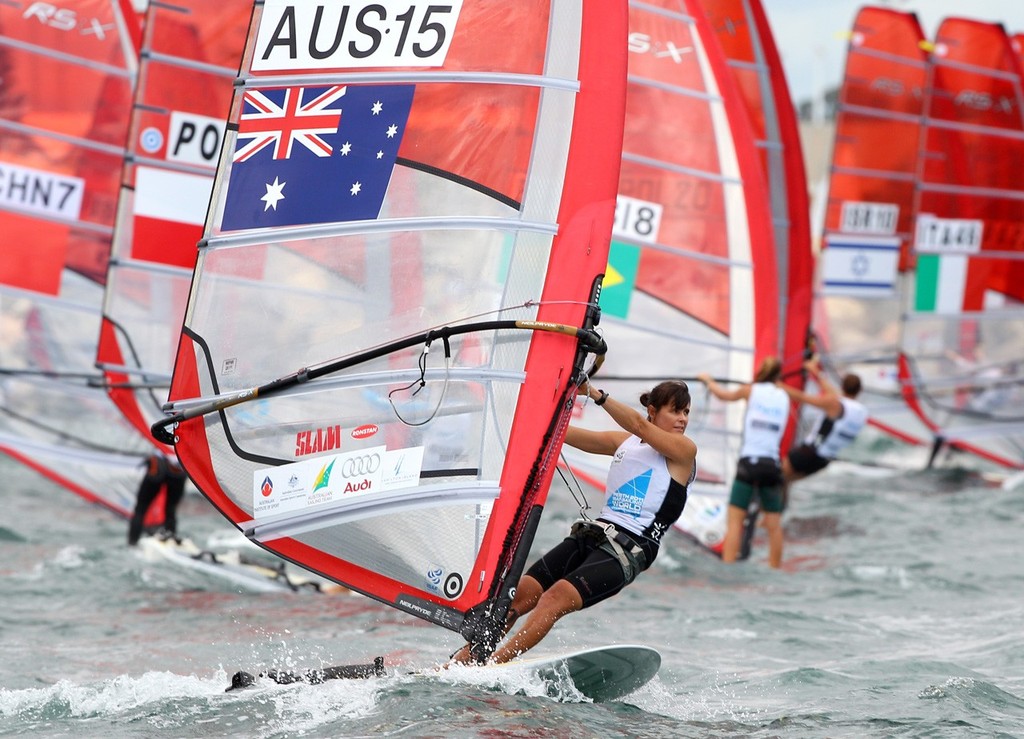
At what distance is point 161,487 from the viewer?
28.0 ft

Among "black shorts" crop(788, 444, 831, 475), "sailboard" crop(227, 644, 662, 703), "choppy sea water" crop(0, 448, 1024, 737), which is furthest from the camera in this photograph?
"black shorts" crop(788, 444, 831, 475)

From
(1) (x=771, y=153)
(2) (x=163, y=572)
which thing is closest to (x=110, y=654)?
(2) (x=163, y=572)

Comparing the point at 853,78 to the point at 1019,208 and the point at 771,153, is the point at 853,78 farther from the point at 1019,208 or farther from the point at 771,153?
the point at 771,153

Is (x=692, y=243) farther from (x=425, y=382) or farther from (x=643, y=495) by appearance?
(x=425, y=382)

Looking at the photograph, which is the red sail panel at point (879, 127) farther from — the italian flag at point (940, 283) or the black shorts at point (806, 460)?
the black shorts at point (806, 460)

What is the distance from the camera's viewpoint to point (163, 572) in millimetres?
7949

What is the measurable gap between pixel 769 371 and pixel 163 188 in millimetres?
3665

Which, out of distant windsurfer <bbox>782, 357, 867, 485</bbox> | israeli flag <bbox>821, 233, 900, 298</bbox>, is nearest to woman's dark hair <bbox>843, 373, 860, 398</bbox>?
distant windsurfer <bbox>782, 357, 867, 485</bbox>

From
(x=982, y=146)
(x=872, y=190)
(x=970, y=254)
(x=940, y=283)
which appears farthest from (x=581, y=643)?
(x=982, y=146)

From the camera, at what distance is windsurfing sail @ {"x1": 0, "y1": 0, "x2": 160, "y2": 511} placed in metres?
9.56

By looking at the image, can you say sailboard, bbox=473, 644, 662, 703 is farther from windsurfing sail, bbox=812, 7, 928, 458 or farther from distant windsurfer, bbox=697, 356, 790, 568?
windsurfing sail, bbox=812, 7, 928, 458

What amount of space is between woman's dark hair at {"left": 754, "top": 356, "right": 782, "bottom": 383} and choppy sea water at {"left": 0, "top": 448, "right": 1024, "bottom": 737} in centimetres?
110

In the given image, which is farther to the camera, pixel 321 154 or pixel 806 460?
pixel 806 460

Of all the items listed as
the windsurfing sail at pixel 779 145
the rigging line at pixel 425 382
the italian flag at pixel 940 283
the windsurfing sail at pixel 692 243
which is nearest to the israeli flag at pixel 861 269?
the italian flag at pixel 940 283
